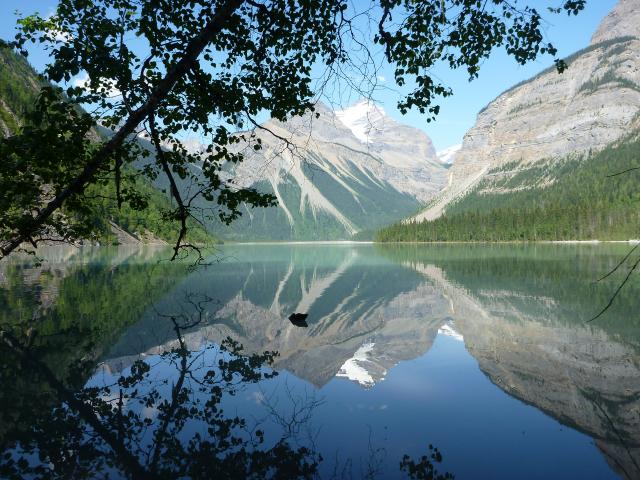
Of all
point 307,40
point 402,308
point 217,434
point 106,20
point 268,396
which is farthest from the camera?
point 402,308

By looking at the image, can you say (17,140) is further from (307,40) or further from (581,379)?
(581,379)

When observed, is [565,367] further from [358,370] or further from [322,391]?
[322,391]

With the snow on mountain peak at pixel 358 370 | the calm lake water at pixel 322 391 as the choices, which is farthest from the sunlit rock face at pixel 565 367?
the snow on mountain peak at pixel 358 370

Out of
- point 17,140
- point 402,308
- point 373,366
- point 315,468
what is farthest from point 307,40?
point 402,308

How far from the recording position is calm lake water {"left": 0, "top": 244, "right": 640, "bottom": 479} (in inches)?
348

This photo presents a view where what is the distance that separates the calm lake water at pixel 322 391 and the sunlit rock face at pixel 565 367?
65 mm

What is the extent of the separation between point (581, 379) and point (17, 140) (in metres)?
15.6

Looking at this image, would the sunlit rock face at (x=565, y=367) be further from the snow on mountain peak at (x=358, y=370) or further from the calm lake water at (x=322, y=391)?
the snow on mountain peak at (x=358, y=370)

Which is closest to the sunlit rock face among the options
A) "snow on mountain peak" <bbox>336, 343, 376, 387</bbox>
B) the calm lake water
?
the calm lake water

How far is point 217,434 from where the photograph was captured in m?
9.88

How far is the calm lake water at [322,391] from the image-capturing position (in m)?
8.83

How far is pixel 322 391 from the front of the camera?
13.5 meters

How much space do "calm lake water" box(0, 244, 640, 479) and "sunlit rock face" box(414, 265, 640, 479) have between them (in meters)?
0.07

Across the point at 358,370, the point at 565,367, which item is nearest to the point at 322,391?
the point at 358,370
